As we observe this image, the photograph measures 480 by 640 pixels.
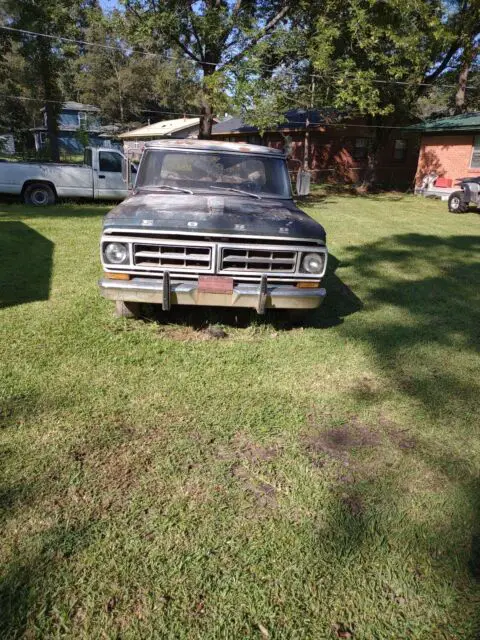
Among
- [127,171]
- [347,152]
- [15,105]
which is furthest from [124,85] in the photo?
[127,171]

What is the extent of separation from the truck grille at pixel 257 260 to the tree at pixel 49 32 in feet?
60.8

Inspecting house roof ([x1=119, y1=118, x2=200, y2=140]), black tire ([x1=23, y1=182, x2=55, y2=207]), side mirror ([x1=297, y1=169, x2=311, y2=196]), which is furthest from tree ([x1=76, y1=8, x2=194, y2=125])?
side mirror ([x1=297, y1=169, x2=311, y2=196])

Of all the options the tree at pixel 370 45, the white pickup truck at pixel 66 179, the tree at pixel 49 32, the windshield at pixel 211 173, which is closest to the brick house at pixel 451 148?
the tree at pixel 370 45

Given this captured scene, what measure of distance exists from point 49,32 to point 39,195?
11.6 m

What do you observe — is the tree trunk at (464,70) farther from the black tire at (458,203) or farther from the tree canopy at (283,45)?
the black tire at (458,203)

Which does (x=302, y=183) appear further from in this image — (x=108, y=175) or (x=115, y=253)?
(x=108, y=175)

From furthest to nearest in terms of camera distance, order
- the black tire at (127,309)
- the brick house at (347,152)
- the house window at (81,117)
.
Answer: the house window at (81,117) → the brick house at (347,152) → the black tire at (127,309)

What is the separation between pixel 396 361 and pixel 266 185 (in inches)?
94.3

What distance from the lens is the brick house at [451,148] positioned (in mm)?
19422

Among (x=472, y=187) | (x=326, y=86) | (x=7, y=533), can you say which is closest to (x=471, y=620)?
(x=7, y=533)

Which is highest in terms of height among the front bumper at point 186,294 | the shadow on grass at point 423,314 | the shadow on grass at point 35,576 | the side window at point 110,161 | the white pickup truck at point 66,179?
the side window at point 110,161

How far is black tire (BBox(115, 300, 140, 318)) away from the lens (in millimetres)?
4738

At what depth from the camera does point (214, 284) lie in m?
4.10

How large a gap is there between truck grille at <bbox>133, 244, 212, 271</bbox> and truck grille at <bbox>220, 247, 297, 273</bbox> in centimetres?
16
